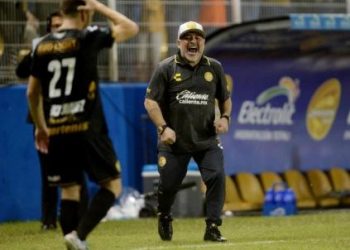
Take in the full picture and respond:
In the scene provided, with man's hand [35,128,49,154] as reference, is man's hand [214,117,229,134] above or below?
below

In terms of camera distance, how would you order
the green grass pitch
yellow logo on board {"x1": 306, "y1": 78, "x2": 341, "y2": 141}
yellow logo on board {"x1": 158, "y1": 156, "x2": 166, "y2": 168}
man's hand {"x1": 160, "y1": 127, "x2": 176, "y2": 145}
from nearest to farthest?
the green grass pitch → man's hand {"x1": 160, "y1": 127, "x2": 176, "y2": 145} → yellow logo on board {"x1": 158, "y1": 156, "x2": 166, "y2": 168} → yellow logo on board {"x1": 306, "y1": 78, "x2": 341, "y2": 141}

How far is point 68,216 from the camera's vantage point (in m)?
9.55

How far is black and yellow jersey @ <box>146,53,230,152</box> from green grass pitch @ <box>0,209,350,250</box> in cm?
112

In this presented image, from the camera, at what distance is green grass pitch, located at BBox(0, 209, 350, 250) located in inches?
457

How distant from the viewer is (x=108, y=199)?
957 cm

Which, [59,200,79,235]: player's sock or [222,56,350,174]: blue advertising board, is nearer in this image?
[59,200,79,235]: player's sock

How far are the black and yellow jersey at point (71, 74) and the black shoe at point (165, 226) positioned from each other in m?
2.99

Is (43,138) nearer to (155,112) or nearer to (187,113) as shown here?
(155,112)

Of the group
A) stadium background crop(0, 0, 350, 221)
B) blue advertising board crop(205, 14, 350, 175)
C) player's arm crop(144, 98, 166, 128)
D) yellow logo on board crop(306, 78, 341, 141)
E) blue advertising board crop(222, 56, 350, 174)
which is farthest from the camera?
yellow logo on board crop(306, 78, 341, 141)

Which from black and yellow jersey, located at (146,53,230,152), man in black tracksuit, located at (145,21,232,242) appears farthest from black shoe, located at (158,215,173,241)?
black and yellow jersey, located at (146,53,230,152)

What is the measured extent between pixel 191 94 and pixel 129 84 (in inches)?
224

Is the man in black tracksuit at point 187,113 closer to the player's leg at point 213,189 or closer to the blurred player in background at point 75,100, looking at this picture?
the player's leg at point 213,189

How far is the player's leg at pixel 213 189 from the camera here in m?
12.0

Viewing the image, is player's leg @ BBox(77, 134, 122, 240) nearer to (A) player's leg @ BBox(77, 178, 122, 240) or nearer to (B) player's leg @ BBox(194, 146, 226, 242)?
(A) player's leg @ BBox(77, 178, 122, 240)
